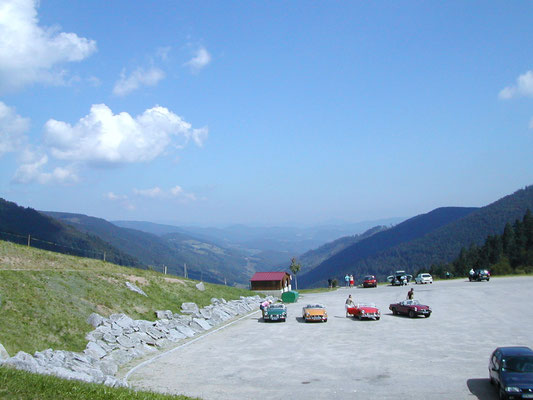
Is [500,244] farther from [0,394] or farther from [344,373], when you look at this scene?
[0,394]

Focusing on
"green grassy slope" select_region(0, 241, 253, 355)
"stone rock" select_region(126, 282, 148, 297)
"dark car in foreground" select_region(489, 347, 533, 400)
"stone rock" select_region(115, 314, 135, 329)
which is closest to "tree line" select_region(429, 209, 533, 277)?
"green grassy slope" select_region(0, 241, 253, 355)

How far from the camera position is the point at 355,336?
29.6m

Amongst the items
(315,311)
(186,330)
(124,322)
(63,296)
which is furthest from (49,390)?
(315,311)

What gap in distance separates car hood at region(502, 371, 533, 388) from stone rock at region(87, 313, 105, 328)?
21.7 metres

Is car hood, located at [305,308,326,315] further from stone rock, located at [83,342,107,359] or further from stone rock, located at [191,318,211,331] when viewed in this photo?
stone rock, located at [83,342,107,359]

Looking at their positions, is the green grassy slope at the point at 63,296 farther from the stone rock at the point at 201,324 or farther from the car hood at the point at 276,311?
the car hood at the point at 276,311

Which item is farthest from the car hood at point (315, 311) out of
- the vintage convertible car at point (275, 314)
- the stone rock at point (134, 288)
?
the stone rock at point (134, 288)

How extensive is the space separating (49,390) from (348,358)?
15.4 m

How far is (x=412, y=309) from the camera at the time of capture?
3725cm

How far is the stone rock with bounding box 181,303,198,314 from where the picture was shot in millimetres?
38981

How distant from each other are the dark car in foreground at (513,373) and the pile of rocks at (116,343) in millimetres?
13089

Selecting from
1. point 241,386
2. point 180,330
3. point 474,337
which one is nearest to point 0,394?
point 241,386

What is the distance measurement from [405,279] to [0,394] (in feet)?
234

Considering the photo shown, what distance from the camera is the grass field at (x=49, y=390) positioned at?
36.1ft
